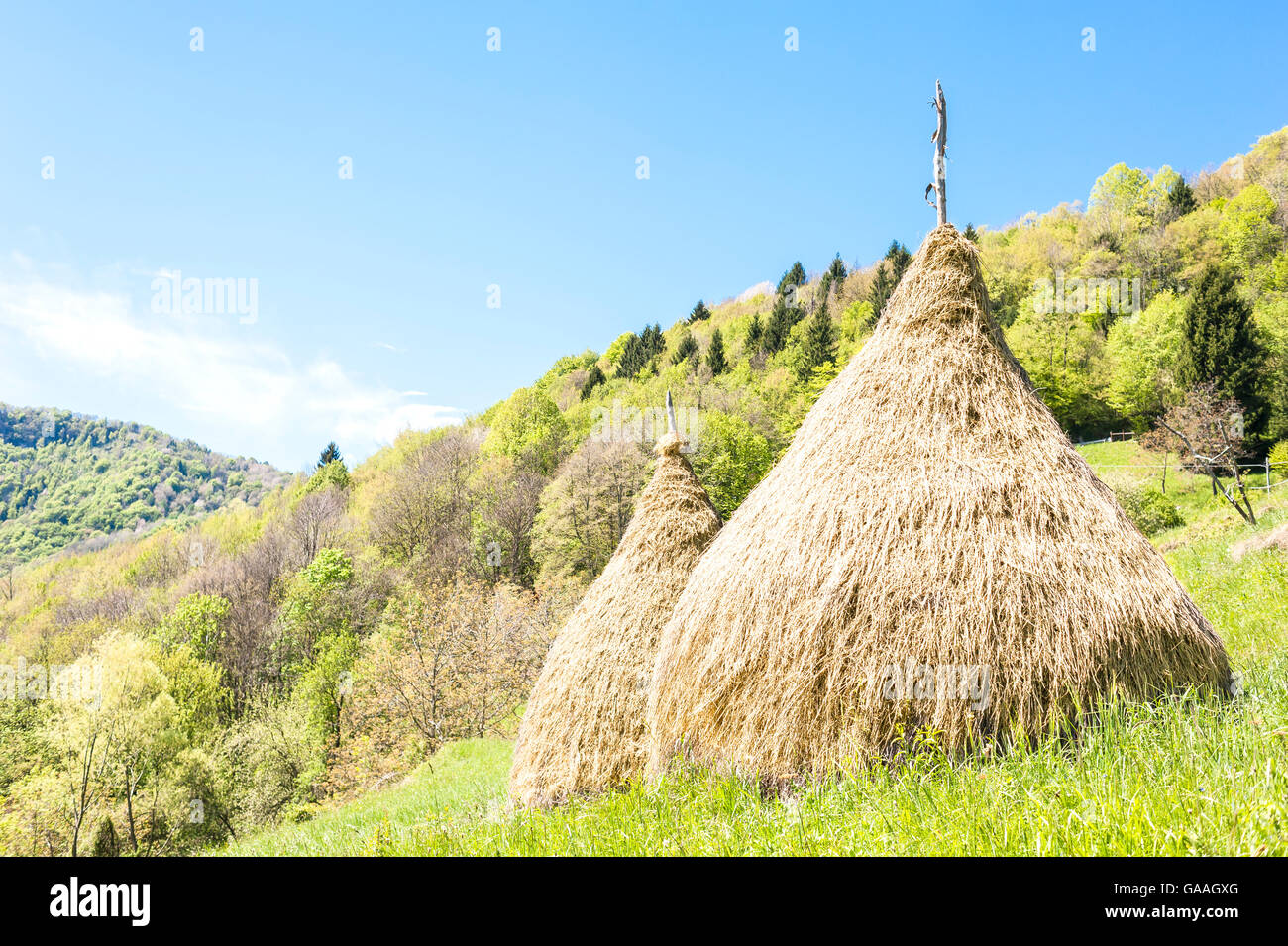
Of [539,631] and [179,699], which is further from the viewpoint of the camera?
[179,699]

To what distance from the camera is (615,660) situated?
823 centimetres

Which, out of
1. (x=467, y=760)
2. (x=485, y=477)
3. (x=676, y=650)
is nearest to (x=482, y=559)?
(x=485, y=477)

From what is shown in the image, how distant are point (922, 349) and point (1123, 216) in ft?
300

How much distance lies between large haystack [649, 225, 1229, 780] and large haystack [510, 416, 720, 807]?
2.18 metres

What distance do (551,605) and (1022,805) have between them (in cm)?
3225

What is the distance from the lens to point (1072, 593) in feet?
14.3

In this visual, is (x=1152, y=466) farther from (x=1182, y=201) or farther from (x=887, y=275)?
(x=1182, y=201)

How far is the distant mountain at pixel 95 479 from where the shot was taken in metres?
88.4

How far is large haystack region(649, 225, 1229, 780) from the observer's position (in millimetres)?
4273

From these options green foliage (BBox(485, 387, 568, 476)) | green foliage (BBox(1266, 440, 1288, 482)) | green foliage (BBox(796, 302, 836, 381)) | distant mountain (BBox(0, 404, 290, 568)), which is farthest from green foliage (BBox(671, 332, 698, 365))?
distant mountain (BBox(0, 404, 290, 568))

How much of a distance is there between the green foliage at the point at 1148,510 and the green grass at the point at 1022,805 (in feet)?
92.0

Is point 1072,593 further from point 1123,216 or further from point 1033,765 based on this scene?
point 1123,216

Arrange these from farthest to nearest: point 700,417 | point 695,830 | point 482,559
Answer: point 700,417 < point 482,559 < point 695,830

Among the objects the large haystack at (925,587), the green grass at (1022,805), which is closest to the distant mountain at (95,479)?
the green grass at (1022,805)
